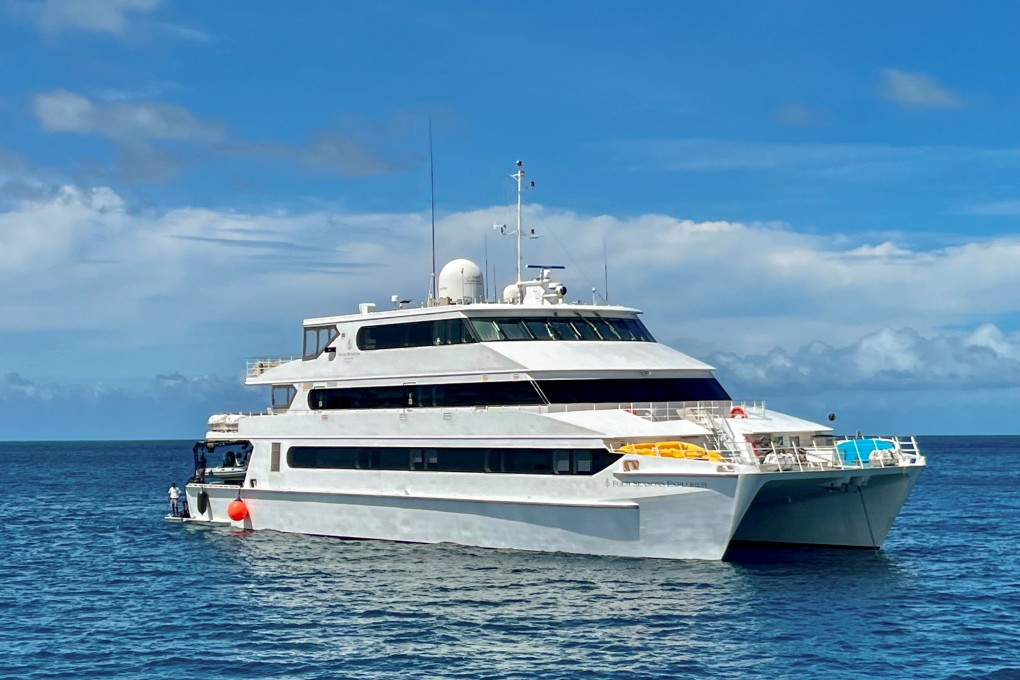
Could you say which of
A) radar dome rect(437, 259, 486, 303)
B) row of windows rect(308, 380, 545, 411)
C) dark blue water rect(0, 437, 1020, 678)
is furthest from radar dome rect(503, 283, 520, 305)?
dark blue water rect(0, 437, 1020, 678)

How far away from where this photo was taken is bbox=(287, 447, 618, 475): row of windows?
24.7 meters

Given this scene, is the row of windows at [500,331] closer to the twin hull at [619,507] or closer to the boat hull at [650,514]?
the twin hull at [619,507]

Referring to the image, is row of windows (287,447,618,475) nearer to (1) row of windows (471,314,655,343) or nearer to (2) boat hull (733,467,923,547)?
(1) row of windows (471,314,655,343)

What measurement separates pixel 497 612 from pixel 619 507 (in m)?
4.34

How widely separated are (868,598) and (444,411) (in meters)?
10.8

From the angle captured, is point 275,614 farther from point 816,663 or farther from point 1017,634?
point 1017,634

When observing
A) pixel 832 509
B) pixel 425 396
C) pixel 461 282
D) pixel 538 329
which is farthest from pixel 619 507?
pixel 461 282

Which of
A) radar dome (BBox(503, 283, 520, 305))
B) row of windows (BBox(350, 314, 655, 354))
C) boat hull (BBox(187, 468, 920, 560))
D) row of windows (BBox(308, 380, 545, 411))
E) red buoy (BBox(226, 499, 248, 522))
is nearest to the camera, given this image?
boat hull (BBox(187, 468, 920, 560))

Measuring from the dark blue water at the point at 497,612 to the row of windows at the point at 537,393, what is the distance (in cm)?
358

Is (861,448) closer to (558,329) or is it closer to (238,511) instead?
(558,329)

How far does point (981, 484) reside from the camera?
58469 mm

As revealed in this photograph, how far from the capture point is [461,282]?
30750 millimetres

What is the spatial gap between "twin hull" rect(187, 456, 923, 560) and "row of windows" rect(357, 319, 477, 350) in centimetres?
328

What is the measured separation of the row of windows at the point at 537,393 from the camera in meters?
26.2
